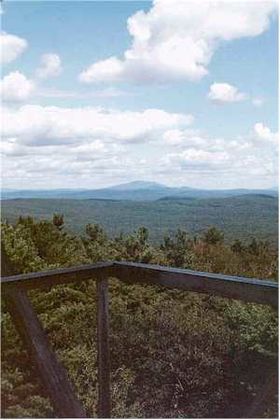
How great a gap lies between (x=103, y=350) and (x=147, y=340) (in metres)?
2.28

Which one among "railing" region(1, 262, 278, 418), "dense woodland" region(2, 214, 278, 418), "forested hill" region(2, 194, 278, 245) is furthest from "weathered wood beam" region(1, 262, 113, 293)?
"forested hill" region(2, 194, 278, 245)

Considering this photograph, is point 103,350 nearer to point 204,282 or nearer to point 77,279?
point 77,279

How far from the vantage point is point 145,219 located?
902cm

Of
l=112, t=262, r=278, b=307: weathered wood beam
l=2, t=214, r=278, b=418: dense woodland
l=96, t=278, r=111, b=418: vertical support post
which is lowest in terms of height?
l=2, t=214, r=278, b=418: dense woodland

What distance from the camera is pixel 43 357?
1.63 metres

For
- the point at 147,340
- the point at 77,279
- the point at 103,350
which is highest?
the point at 77,279

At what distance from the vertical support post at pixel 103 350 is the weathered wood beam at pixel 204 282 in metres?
0.09

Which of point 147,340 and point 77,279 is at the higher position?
point 77,279

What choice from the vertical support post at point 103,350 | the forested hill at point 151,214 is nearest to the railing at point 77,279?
the vertical support post at point 103,350

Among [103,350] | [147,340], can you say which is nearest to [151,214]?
[147,340]

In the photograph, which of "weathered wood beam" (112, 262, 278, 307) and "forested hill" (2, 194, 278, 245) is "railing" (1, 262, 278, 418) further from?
"forested hill" (2, 194, 278, 245)

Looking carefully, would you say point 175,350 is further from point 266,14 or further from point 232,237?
point 232,237

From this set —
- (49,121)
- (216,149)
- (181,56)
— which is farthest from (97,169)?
(181,56)

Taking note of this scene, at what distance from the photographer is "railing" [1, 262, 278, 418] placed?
4.92 feet
